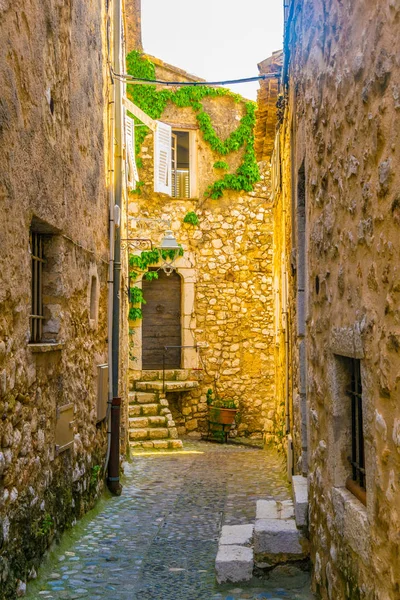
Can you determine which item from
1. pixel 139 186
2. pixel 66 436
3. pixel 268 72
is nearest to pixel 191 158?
pixel 139 186

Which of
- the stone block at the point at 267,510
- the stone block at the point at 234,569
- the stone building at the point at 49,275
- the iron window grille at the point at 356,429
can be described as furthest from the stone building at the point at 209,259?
the iron window grille at the point at 356,429

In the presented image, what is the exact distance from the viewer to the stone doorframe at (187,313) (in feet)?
50.8

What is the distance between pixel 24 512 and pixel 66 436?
1.40 meters

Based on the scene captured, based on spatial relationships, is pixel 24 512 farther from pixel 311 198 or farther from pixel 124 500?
pixel 124 500

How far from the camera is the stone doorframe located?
15.5 meters

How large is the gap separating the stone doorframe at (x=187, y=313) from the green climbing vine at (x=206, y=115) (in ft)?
5.59

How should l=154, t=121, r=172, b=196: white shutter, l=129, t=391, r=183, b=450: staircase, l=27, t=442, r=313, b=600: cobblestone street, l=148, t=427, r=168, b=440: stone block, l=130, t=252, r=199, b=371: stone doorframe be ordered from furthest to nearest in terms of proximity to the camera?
l=130, t=252, r=199, b=371: stone doorframe, l=154, t=121, r=172, b=196: white shutter, l=148, t=427, r=168, b=440: stone block, l=129, t=391, r=183, b=450: staircase, l=27, t=442, r=313, b=600: cobblestone street

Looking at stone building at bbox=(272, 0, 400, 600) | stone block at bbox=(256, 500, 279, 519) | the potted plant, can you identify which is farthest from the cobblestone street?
the potted plant

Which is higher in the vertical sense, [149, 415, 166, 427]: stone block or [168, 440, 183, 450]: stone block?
[149, 415, 166, 427]: stone block

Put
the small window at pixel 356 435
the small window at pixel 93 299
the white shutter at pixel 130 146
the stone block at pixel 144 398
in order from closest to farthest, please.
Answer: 1. the small window at pixel 356 435
2. the small window at pixel 93 299
3. the white shutter at pixel 130 146
4. the stone block at pixel 144 398

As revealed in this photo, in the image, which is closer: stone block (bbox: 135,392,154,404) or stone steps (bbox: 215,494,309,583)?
stone steps (bbox: 215,494,309,583)

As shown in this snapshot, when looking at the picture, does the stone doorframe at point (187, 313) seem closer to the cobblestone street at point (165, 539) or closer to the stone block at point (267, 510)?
the cobblestone street at point (165, 539)

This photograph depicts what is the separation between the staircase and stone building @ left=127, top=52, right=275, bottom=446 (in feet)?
5.33

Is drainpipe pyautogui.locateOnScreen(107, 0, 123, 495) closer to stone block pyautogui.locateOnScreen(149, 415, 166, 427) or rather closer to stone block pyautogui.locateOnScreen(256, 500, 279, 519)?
stone block pyautogui.locateOnScreen(256, 500, 279, 519)
